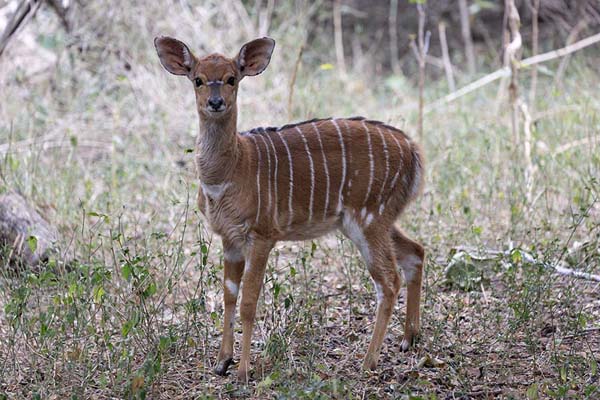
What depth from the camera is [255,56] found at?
433 centimetres

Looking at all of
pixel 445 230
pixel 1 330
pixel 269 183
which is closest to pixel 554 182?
pixel 445 230

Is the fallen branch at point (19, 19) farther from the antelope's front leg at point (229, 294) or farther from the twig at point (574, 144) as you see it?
the twig at point (574, 144)

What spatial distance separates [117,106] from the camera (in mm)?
7902

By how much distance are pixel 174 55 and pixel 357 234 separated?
4.08ft

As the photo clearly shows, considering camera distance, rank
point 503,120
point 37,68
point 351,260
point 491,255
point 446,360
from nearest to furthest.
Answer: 1. point 446,360
2. point 351,260
3. point 491,255
4. point 503,120
5. point 37,68

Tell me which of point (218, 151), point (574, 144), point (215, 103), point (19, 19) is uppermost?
point (19, 19)

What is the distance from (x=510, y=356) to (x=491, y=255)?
4.04 ft

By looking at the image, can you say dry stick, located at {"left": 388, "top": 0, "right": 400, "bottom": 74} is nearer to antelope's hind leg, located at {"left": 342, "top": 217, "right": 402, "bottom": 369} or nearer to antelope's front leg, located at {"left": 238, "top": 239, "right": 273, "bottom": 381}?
antelope's hind leg, located at {"left": 342, "top": 217, "right": 402, "bottom": 369}

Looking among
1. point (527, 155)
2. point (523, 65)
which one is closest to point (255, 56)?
point (527, 155)

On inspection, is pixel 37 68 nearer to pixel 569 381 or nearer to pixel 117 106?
pixel 117 106

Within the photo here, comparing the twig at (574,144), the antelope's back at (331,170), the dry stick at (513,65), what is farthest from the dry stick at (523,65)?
the antelope's back at (331,170)

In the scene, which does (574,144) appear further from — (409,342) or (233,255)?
(233,255)

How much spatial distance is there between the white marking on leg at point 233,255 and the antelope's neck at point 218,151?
1.15 feet

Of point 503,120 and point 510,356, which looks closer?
point 510,356
